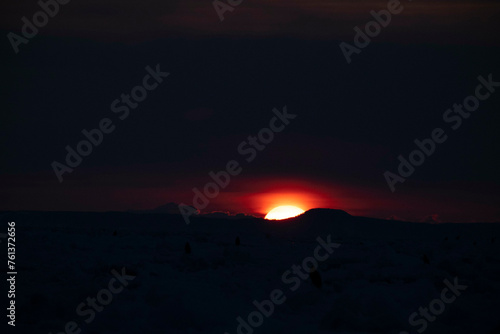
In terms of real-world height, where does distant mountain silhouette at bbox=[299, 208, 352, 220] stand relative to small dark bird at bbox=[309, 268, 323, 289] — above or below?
above

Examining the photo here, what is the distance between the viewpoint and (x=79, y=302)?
12297mm

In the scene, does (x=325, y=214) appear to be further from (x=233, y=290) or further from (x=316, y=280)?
(x=233, y=290)

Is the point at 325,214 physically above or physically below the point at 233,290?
above

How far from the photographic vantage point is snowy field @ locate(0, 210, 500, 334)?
1184cm

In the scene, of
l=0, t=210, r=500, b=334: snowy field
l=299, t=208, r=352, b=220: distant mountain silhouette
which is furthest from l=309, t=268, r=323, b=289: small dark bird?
l=299, t=208, r=352, b=220: distant mountain silhouette

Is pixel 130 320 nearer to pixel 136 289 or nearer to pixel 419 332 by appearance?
pixel 136 289

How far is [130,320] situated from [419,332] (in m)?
5.31

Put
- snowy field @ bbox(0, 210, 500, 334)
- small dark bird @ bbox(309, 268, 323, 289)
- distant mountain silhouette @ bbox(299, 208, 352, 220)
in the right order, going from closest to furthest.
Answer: snowy field @ bbox(0, 210, 500, 334)
small dark bird @ bbox(309, 268, 323, 289)
distant mountain silhouette @ bbox(299, 208, 352, 220)

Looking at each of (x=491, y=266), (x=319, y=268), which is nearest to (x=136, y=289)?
(x=319, y=268)

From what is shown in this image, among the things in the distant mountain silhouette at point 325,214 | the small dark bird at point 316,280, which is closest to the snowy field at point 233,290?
the small dark bird at point 316,280

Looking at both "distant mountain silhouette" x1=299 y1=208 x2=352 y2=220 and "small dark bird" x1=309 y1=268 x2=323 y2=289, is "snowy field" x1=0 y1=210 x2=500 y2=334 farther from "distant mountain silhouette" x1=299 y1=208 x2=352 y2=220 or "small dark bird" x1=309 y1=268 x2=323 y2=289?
"distant mountain silhouette" x1=299 y1=208 x2=352 y2=220

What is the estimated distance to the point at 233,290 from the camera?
15.4m

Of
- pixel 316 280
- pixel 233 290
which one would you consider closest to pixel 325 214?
pixel 316 280

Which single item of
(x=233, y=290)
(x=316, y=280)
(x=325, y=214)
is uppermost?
(x=325, y=214)
